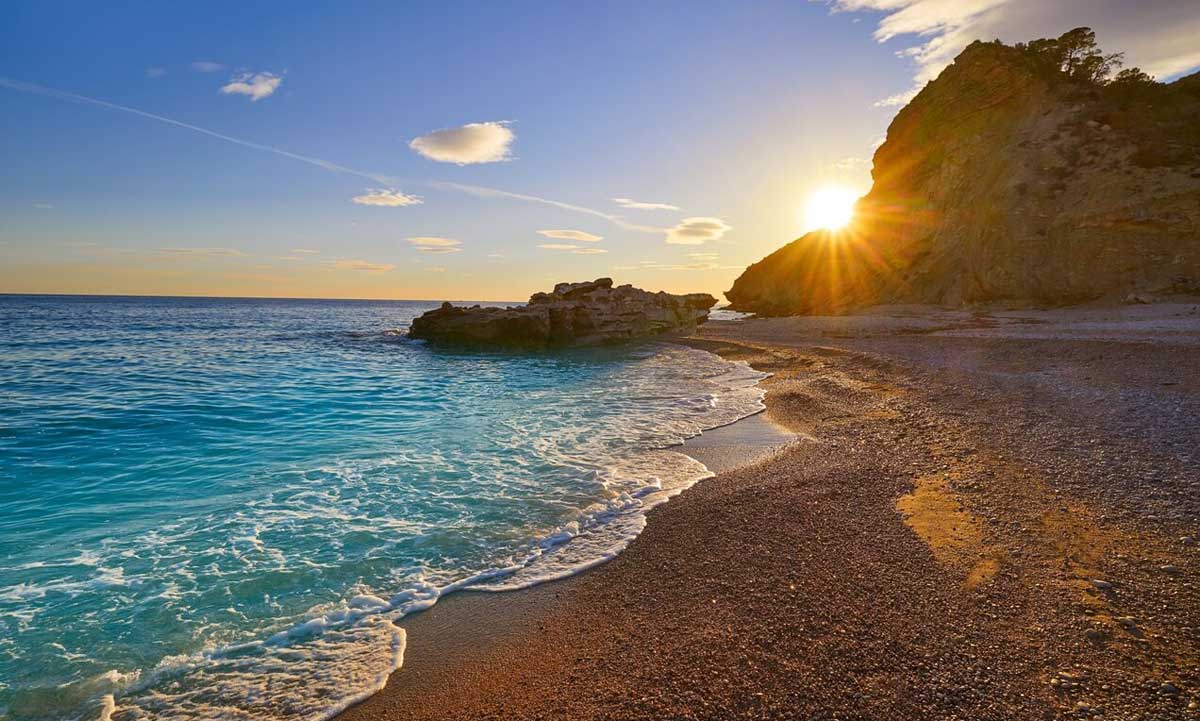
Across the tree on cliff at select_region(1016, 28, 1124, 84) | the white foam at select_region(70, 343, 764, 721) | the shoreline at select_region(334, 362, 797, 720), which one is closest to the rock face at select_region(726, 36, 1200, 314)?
the tree on cliff at select_region(1016, 28, 1124, 84)

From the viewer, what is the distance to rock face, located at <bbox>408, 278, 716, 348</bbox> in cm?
3647

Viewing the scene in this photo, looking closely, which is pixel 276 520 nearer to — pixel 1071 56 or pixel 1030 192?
pixel 1030 192

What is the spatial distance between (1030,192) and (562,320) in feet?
111

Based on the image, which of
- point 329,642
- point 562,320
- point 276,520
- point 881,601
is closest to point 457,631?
point 329,642

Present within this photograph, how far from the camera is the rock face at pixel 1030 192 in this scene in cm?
3012

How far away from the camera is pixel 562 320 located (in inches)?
1455

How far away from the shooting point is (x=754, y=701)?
138 inches

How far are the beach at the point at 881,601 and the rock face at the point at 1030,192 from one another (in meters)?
30.2

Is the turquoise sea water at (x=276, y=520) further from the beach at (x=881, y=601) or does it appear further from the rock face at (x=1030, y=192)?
the rock face at (x=1030, y=192)

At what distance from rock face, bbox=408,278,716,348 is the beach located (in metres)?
28.2

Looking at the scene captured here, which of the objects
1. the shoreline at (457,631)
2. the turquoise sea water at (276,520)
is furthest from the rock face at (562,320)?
the shoreline at (457,631)

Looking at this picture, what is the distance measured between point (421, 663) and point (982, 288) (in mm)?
44974

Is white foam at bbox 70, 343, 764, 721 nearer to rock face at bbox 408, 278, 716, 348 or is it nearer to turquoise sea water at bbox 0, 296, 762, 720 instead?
turquoise sea water at bbox 0, 296, 762, 720

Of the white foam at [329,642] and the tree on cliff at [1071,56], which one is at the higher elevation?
the tree on cliff at [1071,56]
